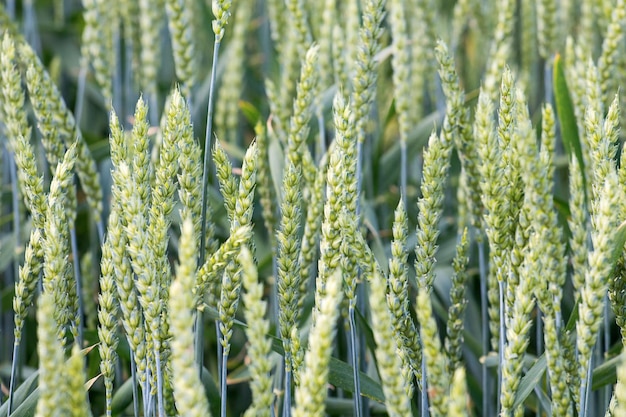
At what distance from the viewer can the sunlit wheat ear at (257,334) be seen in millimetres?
646

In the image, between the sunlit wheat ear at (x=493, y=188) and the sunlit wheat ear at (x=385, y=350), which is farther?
the sunlit wheat ear at (x=493, y=188)

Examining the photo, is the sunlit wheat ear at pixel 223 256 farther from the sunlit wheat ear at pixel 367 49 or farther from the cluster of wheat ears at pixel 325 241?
the sunlit wheat ear at pixel 367 49

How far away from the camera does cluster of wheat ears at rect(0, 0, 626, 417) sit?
714 mm

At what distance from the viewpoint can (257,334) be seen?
66cm

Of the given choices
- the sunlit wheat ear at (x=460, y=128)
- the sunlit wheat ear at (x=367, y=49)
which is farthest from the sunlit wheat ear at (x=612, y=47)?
the sunlit wheat ear at (x=367, y=49)

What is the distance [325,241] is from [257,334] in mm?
185

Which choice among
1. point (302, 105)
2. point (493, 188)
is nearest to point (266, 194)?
point (302, 105)

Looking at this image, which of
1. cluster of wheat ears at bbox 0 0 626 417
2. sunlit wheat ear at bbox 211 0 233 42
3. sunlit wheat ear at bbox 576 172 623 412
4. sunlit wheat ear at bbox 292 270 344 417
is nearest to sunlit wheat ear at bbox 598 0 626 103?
cluster of wheat ears at bbox 0 0 626 417

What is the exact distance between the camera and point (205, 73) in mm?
1961

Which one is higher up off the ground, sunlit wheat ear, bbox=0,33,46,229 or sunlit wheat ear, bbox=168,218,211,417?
sunlit wheat ear, bbox=0,33,46,229

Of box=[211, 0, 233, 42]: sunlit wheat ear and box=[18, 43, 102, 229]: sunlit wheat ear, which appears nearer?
box=[211, 0, 233, 42]: sunlit wheat ear

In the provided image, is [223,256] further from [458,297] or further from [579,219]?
[579,219]

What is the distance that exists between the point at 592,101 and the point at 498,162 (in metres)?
0.20

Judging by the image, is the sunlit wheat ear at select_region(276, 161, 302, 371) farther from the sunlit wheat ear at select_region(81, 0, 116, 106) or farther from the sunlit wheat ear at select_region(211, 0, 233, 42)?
the sunlit wheat ear at select_region(81, 0, 116, 106)
